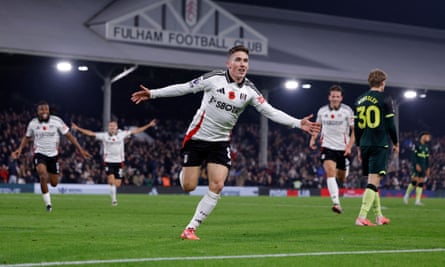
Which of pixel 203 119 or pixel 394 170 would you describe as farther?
pixel 394 170

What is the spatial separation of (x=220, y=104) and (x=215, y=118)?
20 cm

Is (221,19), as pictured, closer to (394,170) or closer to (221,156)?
(394,170)

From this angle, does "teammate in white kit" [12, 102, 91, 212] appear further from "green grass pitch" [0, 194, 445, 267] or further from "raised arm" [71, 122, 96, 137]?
"green grass pitch" [0, 194, 445, 267]

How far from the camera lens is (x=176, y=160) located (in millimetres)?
44906

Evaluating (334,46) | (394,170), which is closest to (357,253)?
(394,170)

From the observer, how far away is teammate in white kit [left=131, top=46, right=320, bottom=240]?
10883 millimetres

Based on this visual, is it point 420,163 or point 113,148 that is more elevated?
point 113,148

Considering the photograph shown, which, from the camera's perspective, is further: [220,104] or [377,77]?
[377,77]

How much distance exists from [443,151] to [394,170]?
30.4 ft

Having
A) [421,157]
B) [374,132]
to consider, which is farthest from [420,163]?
[374,132]

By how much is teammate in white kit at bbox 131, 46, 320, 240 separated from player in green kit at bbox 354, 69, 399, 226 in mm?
3808

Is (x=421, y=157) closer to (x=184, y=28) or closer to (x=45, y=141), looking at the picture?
(x=45, y=141)

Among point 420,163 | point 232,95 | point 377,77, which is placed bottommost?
point 420,163

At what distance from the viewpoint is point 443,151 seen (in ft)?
186
